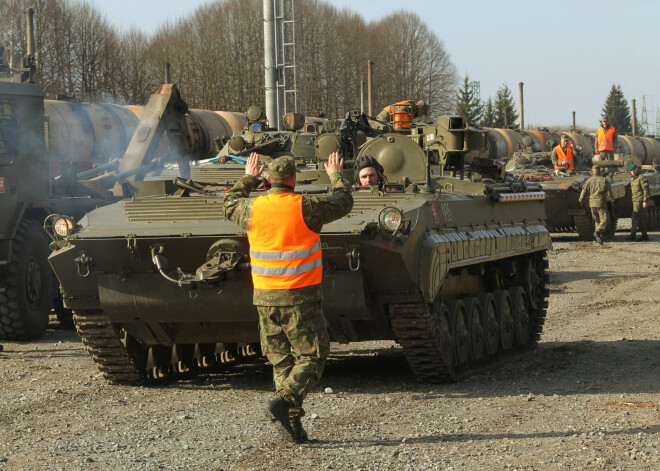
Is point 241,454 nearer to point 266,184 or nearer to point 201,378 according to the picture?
point 266,184

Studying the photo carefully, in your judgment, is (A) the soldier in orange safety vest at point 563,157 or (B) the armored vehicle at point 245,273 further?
(A) the soldier in orange safety vest at point 563,157

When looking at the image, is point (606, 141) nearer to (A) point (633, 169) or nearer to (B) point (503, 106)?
(A) point (633, 169)

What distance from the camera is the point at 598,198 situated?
24516mm

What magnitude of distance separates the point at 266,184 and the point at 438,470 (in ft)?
9.50

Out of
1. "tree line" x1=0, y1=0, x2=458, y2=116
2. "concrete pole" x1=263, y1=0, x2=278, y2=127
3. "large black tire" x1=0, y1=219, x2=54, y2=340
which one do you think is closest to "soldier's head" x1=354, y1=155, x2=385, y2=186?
"large black tire" x1=0, y1=219, x2=54, y2=340

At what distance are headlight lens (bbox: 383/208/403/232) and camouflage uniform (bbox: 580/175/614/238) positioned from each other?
17.2 m

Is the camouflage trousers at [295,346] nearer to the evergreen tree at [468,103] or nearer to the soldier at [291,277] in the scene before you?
the soldier at [291,277]

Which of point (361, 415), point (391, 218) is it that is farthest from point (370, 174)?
point (361, 415)

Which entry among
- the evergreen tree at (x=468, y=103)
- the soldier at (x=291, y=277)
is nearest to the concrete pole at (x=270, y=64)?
the soldier at (x=291, y=277)

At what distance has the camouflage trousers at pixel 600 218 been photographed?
24.5m

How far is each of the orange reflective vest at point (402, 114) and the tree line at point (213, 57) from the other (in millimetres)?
25006

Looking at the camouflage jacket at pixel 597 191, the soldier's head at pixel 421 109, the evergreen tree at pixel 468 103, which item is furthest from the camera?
the evergreen tree at pixel 468 103

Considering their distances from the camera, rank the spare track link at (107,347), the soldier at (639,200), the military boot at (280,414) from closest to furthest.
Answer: the military boot at (280,414) → the spare track link at (107,347) → the soldier at (639,200)

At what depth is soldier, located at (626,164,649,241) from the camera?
26766 mm
